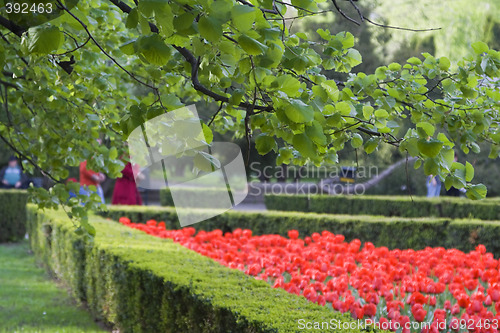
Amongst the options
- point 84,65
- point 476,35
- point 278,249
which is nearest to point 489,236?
point 278,249

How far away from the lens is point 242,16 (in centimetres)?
126

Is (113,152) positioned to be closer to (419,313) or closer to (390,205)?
(419,313)

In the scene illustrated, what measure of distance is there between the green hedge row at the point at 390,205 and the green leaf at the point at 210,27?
7.64 metres

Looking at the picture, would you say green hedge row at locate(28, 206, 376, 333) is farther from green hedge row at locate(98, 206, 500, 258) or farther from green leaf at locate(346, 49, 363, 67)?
green hedge row at locate(98, 206, 500, 258)

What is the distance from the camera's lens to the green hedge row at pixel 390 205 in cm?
966

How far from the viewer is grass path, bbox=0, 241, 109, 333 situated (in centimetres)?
512

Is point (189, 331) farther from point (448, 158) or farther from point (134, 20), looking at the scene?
point (134, 20)

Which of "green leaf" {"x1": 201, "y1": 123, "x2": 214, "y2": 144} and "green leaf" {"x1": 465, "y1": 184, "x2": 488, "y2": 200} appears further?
"green leaf" {"x1": 465, "y1": 184, "x2": 488, "y2": 200}

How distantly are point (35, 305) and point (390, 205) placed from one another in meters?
6.77

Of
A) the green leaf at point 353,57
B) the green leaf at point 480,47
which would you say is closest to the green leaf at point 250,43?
the green leaf at point 353,57

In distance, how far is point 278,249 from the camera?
16.9 feet

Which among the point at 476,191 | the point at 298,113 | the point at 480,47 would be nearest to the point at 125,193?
the point at 480,47

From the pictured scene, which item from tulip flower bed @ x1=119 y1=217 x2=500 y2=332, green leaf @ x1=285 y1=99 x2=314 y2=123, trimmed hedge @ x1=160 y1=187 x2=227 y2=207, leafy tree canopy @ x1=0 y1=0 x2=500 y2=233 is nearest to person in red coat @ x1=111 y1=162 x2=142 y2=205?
trimmed hedge @ x1=160 y1=187 x2=227 y2=207

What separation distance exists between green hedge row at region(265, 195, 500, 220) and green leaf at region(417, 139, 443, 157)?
7.16 meters
